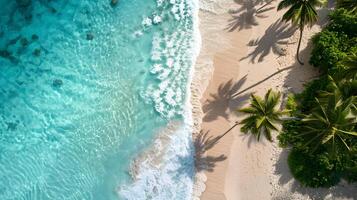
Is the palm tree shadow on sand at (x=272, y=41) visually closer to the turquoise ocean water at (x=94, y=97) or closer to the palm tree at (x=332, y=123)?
the turquoise ocean water at (x=94, y=97)

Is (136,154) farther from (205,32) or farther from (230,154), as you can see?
(205,32)

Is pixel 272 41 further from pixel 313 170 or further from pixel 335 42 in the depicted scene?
pixel 313 170

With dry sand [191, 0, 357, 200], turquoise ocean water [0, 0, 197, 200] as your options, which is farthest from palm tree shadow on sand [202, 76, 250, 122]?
turquoise ocean water [0, 0, 197, 200]

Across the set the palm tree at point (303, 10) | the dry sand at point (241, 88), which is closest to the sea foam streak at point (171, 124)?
the dry sand at point (241, 88)

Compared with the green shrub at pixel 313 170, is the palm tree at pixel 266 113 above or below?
above

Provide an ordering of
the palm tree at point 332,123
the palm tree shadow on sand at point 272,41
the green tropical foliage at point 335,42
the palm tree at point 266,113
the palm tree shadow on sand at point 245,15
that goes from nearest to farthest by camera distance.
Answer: the palm tree at point 332,123 < the palm tree at point 266,113 < the green tropical foliage at point 335,42 < the palm tree shadow on sand at point 272,41 < the palm tree shadow on sand at point 245,15

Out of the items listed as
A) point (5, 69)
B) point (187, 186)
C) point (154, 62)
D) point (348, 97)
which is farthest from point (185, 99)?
point (5, 69)

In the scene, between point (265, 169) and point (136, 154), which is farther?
point (136, 154)
